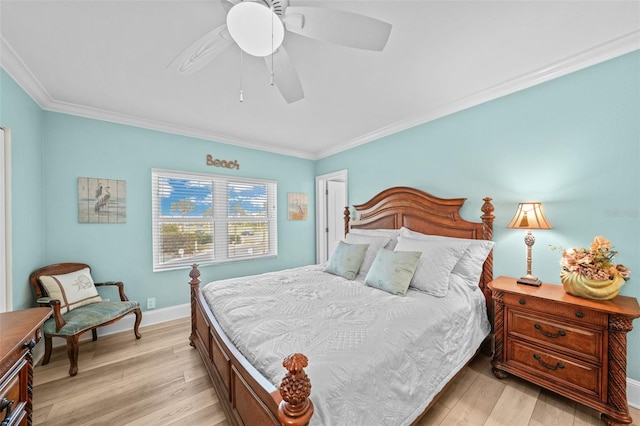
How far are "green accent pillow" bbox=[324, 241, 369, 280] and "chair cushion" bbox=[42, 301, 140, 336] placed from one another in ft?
7.16

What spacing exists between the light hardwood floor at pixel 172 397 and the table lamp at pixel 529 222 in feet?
2.70

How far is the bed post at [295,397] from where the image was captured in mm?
866

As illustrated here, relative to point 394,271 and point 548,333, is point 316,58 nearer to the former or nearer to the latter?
point 394,271

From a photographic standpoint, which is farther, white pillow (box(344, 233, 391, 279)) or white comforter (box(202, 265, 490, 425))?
white pillow (box(344, 233, 391, 279))

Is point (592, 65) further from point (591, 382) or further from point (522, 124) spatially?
point (591, 382)

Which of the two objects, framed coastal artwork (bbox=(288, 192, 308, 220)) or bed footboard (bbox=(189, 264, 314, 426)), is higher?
framed coastal artwork (bbox=(288, 192, 308, 220))

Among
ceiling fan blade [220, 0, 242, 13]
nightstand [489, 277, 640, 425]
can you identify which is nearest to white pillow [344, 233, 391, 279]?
nightstand [489, 277, 640, 425]

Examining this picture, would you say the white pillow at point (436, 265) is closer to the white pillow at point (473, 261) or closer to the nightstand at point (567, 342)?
the white pillow at point (473, 261)

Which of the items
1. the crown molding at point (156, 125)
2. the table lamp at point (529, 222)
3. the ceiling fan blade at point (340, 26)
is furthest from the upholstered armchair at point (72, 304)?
the table lamp at point (529, 222)

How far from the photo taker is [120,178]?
3.03 meters

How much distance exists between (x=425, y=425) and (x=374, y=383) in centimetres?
77

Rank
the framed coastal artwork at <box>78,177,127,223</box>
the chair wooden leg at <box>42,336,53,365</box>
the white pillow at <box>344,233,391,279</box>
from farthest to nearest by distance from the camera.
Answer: the framed coastal artwork at <box>78,177,127,223</box> < the white pillow at <box>344,233,391,279</box> < the chair wooden leg at <box>42,336,53,365</box>

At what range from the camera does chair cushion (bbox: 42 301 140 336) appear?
7.15 ft

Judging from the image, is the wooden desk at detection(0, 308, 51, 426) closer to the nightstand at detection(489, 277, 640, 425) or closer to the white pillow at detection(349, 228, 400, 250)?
the white pillow at detection(349, 228, 400, 250)
